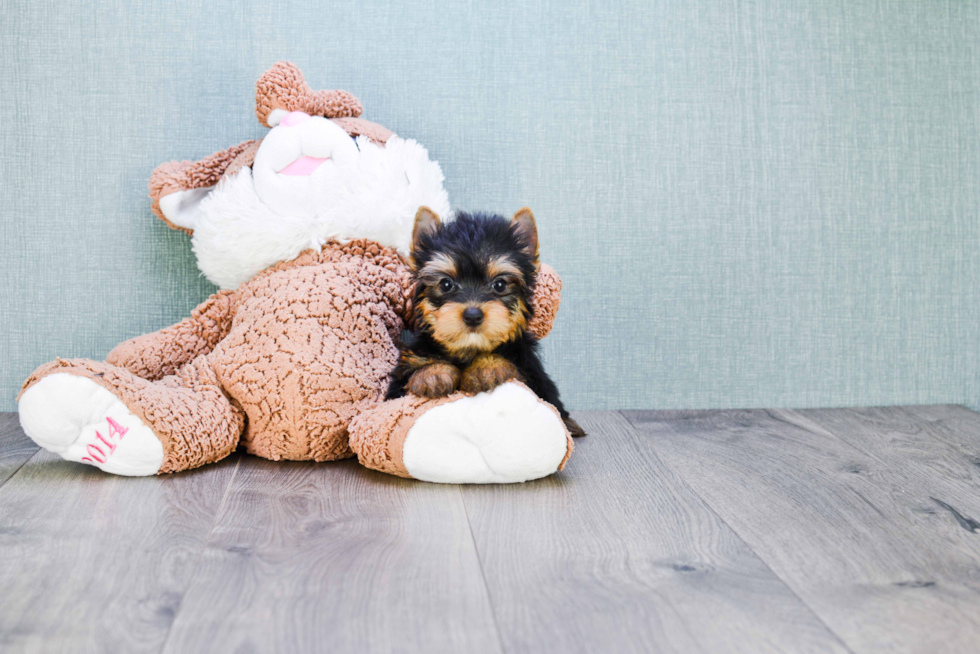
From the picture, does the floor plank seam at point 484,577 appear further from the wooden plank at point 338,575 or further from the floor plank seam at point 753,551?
the floor plank seam at point 753,551

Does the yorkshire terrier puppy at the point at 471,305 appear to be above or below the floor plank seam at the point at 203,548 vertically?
above

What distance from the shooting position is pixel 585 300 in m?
2.07

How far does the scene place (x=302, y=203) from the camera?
5.60ft

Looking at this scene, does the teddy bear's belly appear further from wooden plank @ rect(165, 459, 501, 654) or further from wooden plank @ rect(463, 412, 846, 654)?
wooden plank @ rect(463, 412, 846, 654)

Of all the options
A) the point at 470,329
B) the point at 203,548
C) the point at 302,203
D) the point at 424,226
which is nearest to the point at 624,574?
the point at 470,329

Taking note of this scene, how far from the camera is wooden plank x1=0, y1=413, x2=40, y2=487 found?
5.01 ft

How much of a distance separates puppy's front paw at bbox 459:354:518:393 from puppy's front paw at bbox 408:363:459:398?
0.08 feet

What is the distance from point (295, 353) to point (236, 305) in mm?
274

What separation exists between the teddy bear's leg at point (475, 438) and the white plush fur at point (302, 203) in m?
0.46

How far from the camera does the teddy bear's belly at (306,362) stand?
1564 millimetres

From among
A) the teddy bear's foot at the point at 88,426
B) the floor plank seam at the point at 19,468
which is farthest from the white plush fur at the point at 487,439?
the floor plank seam at the point at 19,468

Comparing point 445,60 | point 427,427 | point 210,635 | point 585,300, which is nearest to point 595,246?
point 585,300

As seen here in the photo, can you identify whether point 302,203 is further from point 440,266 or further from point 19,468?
point 19,468

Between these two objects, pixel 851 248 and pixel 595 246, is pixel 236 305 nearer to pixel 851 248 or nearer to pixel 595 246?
pixel 595 246
